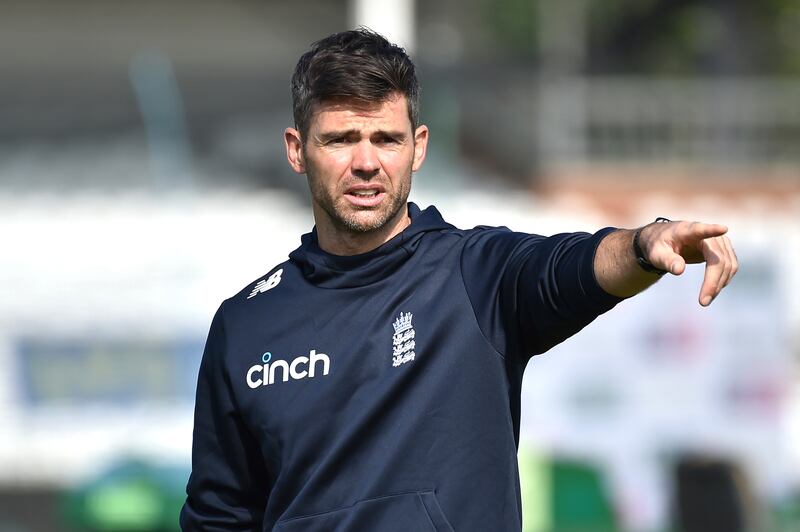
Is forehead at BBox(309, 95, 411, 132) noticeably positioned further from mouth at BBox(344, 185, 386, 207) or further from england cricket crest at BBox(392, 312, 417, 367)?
england cricket crest at BBox(392, 312, 417, 367)

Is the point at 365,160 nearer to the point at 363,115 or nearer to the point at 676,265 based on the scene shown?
the point at 363,115

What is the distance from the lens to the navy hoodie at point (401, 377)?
239 centimetres

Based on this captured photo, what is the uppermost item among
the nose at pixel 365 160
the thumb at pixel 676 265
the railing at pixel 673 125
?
the railing at pixel 673 125

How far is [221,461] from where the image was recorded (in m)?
2.66

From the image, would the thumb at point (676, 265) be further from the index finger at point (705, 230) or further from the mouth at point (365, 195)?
the mouth at point (365, 195)

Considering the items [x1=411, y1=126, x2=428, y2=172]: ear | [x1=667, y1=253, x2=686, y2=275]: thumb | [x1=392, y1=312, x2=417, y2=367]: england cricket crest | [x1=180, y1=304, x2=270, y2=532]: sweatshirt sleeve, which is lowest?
[x1=180, y1=304, x2=270, y2=532]: sweatshirt sleeve

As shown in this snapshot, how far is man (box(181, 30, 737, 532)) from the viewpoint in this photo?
2402mm

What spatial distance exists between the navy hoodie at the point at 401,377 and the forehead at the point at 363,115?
0.64 ft

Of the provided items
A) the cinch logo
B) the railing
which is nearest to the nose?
the cinch logo

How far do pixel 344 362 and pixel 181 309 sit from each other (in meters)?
5.59

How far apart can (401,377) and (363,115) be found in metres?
0.49

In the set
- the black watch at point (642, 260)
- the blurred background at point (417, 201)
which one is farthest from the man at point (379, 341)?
the blurred background at point (417, 201)

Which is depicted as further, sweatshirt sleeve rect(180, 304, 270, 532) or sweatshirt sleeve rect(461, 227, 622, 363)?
sweatshirt sleeve rect(180, 304, 270, 532)

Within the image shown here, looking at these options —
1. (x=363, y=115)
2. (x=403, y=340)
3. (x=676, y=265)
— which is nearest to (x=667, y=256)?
(x=676, y=265)
